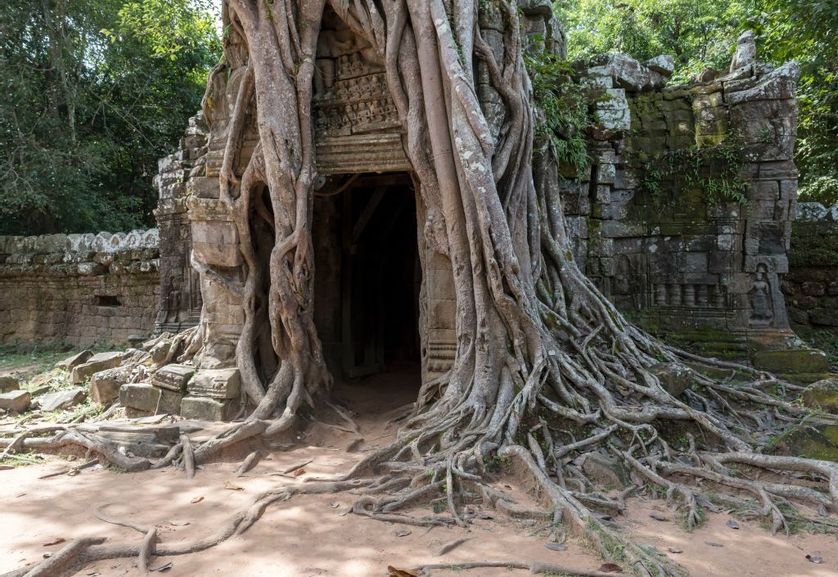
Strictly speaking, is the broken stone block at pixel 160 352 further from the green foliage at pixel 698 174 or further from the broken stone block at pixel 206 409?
the green foliage at pixel 698 174

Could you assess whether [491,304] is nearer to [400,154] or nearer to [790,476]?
[400,154]

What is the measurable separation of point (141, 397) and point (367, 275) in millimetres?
2868

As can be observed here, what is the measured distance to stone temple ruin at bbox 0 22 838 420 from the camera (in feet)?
15.8

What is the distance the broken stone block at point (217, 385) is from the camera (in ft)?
15.6

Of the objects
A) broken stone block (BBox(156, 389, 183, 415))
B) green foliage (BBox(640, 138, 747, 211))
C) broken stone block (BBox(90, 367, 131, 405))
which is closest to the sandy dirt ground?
broken stone block (BBox(156, 389, 183, 415))

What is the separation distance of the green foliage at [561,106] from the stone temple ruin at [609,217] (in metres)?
0.17

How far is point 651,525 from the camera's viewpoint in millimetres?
2863

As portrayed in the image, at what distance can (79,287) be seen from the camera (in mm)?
9406

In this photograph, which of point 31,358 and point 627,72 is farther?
point 31,358

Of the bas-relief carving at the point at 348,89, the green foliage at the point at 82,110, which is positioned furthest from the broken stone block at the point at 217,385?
the green foliage at the point at 82,110

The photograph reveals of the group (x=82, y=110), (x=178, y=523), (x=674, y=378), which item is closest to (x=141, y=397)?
(x=178, y=523)

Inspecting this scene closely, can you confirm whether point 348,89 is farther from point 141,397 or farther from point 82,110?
point 82,110

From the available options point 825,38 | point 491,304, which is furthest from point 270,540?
point 825,38

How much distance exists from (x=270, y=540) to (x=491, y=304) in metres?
2.21
